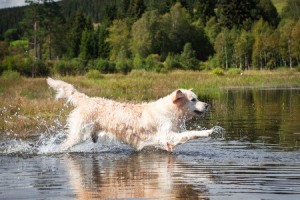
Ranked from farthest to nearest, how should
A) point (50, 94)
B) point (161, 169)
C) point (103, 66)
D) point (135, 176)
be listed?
point (103, 66)
point (50, 94)
point (161, 169)
point (135, 176)

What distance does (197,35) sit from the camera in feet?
345

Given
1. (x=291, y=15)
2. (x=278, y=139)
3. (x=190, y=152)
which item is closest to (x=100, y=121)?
(x=190, y=152)

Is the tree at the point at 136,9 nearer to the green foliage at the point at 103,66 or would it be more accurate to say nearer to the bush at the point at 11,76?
the green foliage at the point at 103,66

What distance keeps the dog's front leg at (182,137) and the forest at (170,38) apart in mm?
53394

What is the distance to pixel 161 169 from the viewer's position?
10398 mm

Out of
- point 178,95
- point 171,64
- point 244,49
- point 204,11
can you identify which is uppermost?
point 204,11

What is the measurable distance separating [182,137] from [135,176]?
2513 mm

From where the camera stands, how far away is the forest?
83.5m

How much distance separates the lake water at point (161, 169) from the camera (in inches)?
328

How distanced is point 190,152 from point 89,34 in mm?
101357

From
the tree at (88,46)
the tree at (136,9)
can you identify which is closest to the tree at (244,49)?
the tree at (88,46)

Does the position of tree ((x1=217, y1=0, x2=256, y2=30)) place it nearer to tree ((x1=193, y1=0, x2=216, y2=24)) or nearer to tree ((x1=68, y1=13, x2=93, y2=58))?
tree ((x1=193, y1=0, x2=216, y2=24))

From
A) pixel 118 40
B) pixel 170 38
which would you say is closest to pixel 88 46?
pixel 118 40

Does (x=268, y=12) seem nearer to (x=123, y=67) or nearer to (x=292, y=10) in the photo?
(x=292, y=10)
